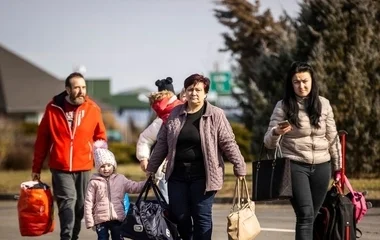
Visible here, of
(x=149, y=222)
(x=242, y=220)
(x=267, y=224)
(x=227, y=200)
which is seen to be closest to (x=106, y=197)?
(x=149, y=222)

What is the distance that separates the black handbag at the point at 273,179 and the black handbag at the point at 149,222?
0.82 m

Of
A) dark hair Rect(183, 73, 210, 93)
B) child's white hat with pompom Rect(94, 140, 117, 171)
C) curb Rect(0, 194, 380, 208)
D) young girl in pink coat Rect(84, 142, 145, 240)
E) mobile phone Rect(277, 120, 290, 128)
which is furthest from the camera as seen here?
curb Rect(0, 194, 380, 208)

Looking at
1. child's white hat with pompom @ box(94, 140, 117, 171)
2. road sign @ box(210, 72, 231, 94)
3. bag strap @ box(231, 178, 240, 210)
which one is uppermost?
road sign @ box(210, 72, 231, 94)

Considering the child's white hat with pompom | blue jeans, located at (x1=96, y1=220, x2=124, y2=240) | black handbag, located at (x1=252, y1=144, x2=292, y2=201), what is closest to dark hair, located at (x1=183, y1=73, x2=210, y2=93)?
black handbag, located at (x1=252, y1=144, x2=292, y2=201)

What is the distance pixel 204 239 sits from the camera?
7988 mm

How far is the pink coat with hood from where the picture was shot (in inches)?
346

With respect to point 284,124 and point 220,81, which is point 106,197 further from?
point 220,81

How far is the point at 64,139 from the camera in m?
9.74

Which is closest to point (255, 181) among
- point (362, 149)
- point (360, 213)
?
point (360, 213)

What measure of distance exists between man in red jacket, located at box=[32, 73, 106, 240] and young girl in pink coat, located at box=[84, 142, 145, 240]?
2.83ft

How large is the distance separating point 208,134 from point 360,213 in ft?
5.31

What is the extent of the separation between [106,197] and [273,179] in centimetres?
169

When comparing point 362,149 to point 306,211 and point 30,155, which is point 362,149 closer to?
point 306,211

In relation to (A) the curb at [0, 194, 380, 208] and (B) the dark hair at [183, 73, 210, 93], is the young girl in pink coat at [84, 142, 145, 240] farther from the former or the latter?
(A) the curb at [0, 194, 380, 208]
